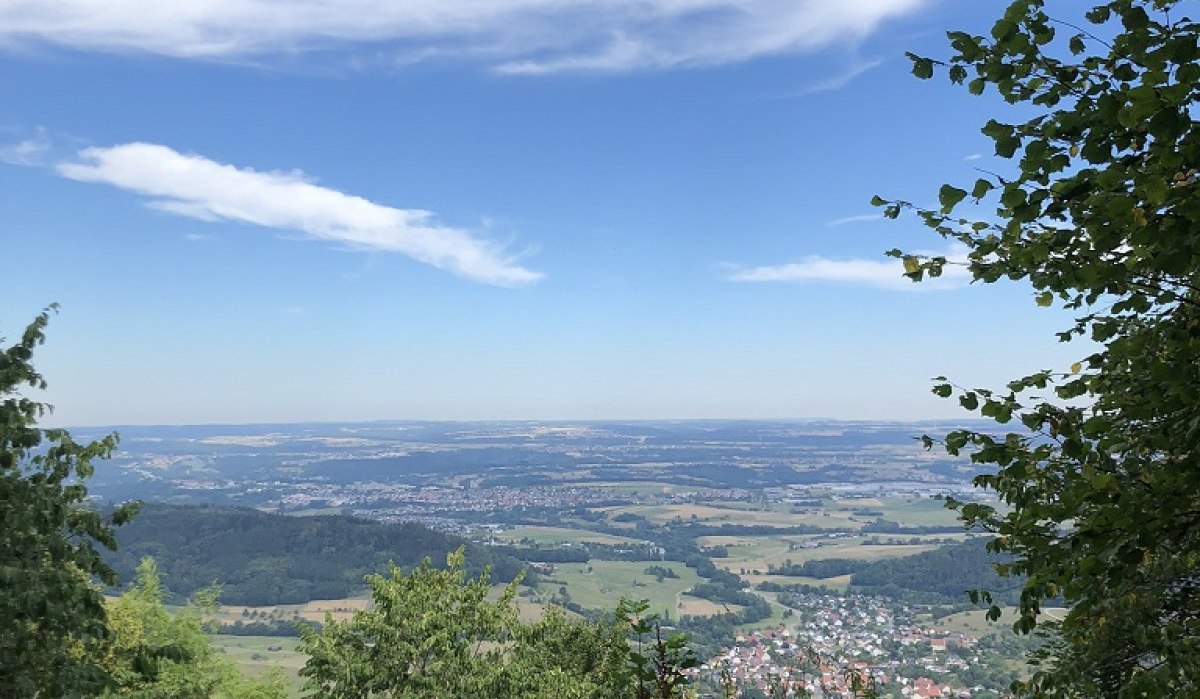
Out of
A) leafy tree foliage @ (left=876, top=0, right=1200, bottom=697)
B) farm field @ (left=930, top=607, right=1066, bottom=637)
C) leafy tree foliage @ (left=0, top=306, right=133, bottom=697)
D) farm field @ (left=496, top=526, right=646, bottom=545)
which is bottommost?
farm field @ (left=496, top=526, right=646, bottom=545)

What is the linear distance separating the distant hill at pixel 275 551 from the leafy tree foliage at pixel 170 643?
316 feet

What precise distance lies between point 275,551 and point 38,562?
6000 inches

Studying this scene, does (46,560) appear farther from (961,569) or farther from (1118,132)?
(961,569)

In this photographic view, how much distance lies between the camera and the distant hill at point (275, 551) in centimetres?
12319

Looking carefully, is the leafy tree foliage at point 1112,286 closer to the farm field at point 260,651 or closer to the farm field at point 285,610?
the farm field at point 260,651

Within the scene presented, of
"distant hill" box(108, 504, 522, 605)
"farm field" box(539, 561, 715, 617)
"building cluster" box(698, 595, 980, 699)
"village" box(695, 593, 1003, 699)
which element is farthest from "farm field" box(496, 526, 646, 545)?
"building cluster" box(698, 595, 980, 699)

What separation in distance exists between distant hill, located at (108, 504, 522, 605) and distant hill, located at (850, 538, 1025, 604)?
6284cm

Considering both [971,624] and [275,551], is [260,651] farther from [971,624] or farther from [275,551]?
[971,624]

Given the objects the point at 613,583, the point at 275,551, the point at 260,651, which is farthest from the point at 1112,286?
the point at 275,551

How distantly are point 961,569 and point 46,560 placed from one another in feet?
405

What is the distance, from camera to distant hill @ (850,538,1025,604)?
335ft

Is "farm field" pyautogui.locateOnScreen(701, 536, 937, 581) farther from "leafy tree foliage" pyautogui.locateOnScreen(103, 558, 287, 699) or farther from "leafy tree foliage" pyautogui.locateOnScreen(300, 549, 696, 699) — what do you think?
"leafy tree foliage" pyautogui.locateOnScreen(300, 549, 696, 699)

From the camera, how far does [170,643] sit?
53.2 ft

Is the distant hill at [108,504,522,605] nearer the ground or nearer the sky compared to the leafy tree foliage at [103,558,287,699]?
nearer the ground
